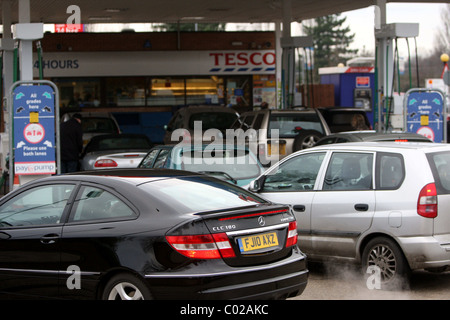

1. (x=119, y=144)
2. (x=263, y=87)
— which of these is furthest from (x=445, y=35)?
(x=119, y=144)

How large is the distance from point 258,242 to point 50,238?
1.83 m

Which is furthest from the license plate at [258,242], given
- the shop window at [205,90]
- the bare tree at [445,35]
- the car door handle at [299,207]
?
the bare tree at [445,35]

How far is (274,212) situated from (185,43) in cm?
2732

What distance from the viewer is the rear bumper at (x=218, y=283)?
5836mm

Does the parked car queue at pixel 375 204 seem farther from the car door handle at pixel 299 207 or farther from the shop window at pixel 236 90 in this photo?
the shop window at pixel 236 90

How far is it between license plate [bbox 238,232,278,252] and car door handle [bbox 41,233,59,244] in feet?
5.44

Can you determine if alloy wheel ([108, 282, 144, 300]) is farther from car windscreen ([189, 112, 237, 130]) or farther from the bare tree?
the bare tree

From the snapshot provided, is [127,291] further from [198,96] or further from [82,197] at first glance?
[198,96]

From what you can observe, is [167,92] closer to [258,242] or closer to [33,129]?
[33,129]

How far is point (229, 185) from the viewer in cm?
730

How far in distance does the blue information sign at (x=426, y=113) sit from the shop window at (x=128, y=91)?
17.8 meters

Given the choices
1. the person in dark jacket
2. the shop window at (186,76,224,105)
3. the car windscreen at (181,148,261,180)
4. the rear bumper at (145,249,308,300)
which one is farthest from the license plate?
the shop window at (186,76,224,105)

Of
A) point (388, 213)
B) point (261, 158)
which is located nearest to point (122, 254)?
point (388, 213)

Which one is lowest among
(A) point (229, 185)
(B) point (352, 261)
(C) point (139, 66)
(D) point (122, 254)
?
(B) point (352, 261)
